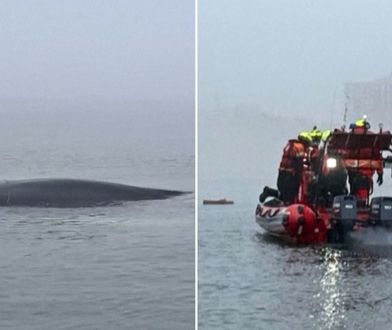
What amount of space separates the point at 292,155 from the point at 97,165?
0.77 metres

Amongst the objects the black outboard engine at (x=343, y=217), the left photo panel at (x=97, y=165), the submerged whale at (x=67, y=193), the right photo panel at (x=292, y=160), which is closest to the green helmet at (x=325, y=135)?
the right photo panel at (x=292, y=160)

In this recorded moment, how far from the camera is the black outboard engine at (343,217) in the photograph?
3818 millimetres

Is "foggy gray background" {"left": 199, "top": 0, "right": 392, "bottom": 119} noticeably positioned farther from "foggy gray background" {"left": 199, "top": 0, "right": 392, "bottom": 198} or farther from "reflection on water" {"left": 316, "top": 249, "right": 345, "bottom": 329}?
"reflection on water" {"left": 316, "top": 249, "right": 345, "bottom": 329}

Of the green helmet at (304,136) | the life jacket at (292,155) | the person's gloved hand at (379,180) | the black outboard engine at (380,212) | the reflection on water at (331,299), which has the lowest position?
the reflection on water at (331,299)

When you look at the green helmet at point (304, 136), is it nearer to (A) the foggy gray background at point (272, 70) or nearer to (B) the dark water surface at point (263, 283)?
(A) the foggy gray background at point (272, 70)

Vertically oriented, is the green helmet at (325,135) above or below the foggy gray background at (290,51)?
below

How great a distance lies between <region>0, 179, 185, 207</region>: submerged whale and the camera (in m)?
3.75

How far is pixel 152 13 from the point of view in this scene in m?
3.75

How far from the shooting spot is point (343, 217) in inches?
151

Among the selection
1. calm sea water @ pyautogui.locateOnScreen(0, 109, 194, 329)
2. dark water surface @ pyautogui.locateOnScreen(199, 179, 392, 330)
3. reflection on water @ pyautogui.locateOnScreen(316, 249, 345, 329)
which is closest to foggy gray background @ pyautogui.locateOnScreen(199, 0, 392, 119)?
calm sea water @ pyautogui.locateOnScreen(0, 109, 194, 329)

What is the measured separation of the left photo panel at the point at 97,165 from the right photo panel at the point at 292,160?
108 millimetres

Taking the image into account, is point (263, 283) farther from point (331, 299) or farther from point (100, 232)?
point (100, 232)

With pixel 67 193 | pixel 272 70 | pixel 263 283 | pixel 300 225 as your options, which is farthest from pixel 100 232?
pixel 272 70

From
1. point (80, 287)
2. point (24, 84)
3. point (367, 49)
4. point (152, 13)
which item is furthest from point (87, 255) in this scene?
point (367, 49)
